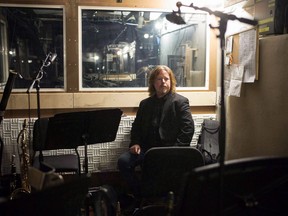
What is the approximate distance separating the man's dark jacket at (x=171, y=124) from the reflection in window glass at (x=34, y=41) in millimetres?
985

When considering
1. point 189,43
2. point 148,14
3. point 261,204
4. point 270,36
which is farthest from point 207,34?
point 261,204

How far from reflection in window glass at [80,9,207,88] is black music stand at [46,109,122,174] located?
107 centimetres

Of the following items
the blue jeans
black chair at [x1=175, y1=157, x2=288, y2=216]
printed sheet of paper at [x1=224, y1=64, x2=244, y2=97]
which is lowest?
the blue jeans

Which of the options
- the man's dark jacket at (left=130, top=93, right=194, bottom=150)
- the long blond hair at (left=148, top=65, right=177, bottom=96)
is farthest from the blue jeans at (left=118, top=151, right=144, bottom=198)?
the long blond hair at (left=148, top=65, right=177, bottom=96)

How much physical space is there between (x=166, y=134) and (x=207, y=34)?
1.31m

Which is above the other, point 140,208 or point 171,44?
point 171,44

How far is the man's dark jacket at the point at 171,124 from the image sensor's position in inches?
118

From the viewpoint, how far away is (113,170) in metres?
3.55

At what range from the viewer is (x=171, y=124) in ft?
9.97

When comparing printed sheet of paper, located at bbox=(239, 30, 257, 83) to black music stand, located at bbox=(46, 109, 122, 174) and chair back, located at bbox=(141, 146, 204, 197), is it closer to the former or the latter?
chair back, located at bbox=(141, 146, 204, 197)

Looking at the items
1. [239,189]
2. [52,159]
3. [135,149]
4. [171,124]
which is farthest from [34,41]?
[239,189]

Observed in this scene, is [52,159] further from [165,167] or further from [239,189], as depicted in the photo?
[239,189]

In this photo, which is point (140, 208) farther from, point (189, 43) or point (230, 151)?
point (189, 43)

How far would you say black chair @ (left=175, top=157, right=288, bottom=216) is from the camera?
1.18 meters
